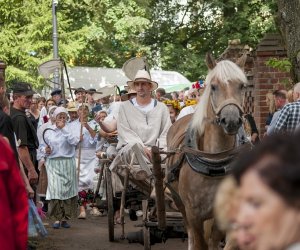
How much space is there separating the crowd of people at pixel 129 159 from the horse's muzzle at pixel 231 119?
0.88ft

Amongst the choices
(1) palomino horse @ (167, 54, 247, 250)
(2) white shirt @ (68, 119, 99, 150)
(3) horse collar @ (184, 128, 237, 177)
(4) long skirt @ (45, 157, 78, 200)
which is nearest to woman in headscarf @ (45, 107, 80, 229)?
(4) long skirt @ (45, 157, 78, 200)

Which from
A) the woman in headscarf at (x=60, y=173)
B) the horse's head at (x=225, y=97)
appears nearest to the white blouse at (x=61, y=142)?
the woman in headscarf at (x=60, y=173)

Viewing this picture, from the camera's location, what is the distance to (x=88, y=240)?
11500 mm

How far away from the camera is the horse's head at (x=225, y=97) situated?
673 centimetres

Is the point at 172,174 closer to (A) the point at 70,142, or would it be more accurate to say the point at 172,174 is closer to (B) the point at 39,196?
(A) the point at 70,142

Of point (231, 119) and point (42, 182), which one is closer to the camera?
point (231, 119)

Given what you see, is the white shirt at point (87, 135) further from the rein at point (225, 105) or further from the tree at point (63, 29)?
the tree at point (63, 29)

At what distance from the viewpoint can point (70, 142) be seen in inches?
512

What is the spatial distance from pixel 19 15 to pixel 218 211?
3429cm

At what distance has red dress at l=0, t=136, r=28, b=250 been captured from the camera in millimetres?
3848

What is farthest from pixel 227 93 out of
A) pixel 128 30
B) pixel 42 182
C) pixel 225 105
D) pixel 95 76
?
pixel 95 76

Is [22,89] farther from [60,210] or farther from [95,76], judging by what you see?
[95,76]

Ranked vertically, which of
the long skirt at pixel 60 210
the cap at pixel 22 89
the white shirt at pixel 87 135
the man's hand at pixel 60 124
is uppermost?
the cap at pixel 22 89

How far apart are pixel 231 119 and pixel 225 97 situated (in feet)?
1.04
